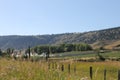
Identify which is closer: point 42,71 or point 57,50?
point 42,71

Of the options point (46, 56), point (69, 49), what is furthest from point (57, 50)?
point (46, 56)

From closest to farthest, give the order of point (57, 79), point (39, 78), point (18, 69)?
point (57, 79) → point (39, 78) → point (18, 69)

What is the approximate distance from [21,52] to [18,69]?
2.39m

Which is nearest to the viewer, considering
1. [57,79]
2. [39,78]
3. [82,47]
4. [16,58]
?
[57,79]

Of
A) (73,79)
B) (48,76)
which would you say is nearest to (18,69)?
(48,76)

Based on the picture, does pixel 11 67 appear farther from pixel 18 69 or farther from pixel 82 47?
pixel 82 47

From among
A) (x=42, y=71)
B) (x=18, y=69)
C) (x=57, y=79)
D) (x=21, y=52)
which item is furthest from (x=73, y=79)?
(x=21, y=52)

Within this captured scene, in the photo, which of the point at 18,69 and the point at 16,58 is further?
the point at 16,58

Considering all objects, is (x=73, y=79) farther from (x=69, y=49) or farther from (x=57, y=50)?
(x=69, y=49)

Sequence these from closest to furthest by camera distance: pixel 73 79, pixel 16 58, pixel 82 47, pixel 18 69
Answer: pixel 73 79 < pixel 18 69 < pixel 16 58 < pixel 82 47

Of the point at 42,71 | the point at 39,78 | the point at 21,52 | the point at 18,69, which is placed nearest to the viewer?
the point at 39,78

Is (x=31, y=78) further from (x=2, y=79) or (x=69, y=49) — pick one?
Answer: (x=69, y=49)

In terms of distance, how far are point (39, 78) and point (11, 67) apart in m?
3.06

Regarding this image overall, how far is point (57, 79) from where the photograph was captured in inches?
364
